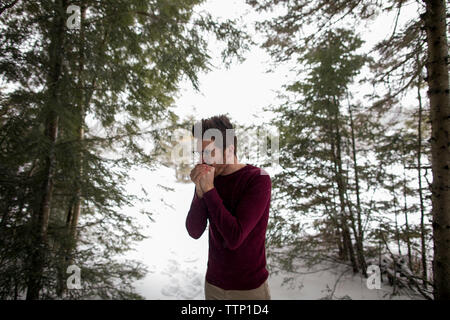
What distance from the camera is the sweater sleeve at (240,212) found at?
3.32 ft

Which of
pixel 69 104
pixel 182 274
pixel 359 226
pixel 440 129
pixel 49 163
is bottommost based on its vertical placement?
pixel 182 274

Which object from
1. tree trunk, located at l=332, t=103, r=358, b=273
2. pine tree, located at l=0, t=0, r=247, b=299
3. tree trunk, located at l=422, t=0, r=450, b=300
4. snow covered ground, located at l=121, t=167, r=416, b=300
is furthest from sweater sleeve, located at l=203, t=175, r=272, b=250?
tree trunk, located at l=332, t=103, r=358, b=273

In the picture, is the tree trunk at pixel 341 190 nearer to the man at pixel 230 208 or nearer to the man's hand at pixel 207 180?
the man at pixel 230 208

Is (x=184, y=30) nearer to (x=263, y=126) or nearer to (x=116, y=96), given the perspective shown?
(x=116, y=96)

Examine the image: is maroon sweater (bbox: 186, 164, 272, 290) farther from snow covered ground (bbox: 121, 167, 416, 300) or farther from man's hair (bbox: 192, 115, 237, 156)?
snow covered ground (bbox: 121, 167, 416, 300)

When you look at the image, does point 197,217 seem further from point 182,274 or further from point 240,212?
point 182,274

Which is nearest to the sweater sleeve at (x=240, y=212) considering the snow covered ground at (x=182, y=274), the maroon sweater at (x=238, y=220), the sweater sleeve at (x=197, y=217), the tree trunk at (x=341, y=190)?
the maroon sweater at (x=238, y=220)

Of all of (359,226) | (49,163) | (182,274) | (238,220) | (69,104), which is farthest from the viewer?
(182,274)

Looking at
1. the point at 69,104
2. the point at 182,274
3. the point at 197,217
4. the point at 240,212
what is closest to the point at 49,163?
the point at 69,104

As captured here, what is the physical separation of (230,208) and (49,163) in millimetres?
2608

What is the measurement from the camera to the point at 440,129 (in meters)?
1.97

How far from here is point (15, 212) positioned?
2475 mm

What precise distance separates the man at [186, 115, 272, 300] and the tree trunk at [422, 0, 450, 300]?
202 cm
